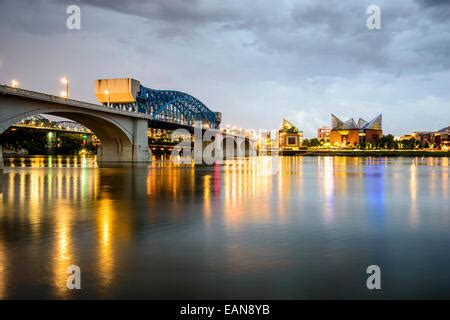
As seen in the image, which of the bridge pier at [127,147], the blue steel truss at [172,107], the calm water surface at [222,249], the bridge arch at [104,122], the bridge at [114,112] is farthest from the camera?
the blue steel truss at [172,107]

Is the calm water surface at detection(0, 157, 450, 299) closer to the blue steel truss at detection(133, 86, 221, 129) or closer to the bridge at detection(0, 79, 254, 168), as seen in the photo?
the bridge at detection(0, 79, 254, 168)

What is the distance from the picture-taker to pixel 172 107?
445ft

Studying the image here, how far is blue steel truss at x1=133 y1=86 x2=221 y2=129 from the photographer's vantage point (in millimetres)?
112312

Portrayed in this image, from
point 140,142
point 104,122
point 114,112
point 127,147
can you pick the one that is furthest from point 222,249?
point 140,142

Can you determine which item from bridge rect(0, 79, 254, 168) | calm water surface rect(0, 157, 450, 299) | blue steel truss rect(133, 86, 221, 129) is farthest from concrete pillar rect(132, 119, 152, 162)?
calm water surface rect(0, 157, 450, 299)

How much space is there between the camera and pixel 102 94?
96.8 m

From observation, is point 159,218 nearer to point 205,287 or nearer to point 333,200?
point 205,287

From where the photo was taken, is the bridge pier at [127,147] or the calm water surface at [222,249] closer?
the calm water surface at [222,249]

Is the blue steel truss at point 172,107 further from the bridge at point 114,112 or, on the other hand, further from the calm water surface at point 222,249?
the calm water surface at point 222,249

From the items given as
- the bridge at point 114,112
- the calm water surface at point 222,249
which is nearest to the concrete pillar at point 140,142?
the bridge at point 114,112

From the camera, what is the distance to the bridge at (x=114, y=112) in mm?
46706

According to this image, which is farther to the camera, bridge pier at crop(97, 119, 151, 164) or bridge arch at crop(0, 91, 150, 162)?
bridge pier at crop(97, 119, 151, 164)

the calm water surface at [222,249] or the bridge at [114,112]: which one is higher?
the bridge at [114,112]
